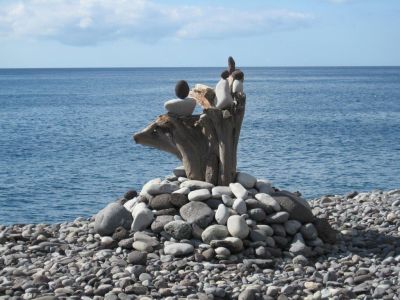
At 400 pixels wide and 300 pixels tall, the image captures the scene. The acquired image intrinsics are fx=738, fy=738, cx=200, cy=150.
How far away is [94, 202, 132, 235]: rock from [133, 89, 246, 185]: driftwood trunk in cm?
153

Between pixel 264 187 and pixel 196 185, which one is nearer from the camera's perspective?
pixel 196 185

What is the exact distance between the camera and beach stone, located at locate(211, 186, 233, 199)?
41.9ft

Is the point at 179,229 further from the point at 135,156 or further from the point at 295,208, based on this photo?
the point at 135,156

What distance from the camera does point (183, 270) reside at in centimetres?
1097

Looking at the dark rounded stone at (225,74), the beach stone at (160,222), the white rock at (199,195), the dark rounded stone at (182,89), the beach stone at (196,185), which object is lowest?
the beach stone at (160,222)

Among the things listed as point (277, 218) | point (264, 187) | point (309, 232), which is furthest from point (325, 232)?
point (264, 187)

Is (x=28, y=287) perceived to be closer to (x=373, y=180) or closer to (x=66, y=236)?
(x=66, y=236)

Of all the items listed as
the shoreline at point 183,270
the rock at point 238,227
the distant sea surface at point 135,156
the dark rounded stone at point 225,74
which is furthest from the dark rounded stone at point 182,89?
the distant sea surface at point 135,156

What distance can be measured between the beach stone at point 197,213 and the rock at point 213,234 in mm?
267

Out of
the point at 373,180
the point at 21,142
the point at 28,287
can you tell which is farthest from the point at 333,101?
the point at 28,287

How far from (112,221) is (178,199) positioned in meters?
1.19

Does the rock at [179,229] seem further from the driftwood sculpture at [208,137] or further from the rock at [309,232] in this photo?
the rock at [309,232]

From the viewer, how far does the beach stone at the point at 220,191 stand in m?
12.8

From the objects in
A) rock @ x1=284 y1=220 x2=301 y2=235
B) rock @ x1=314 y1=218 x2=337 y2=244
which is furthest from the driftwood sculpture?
rock @ x1=314 y1=218 x2=337 y2=244
